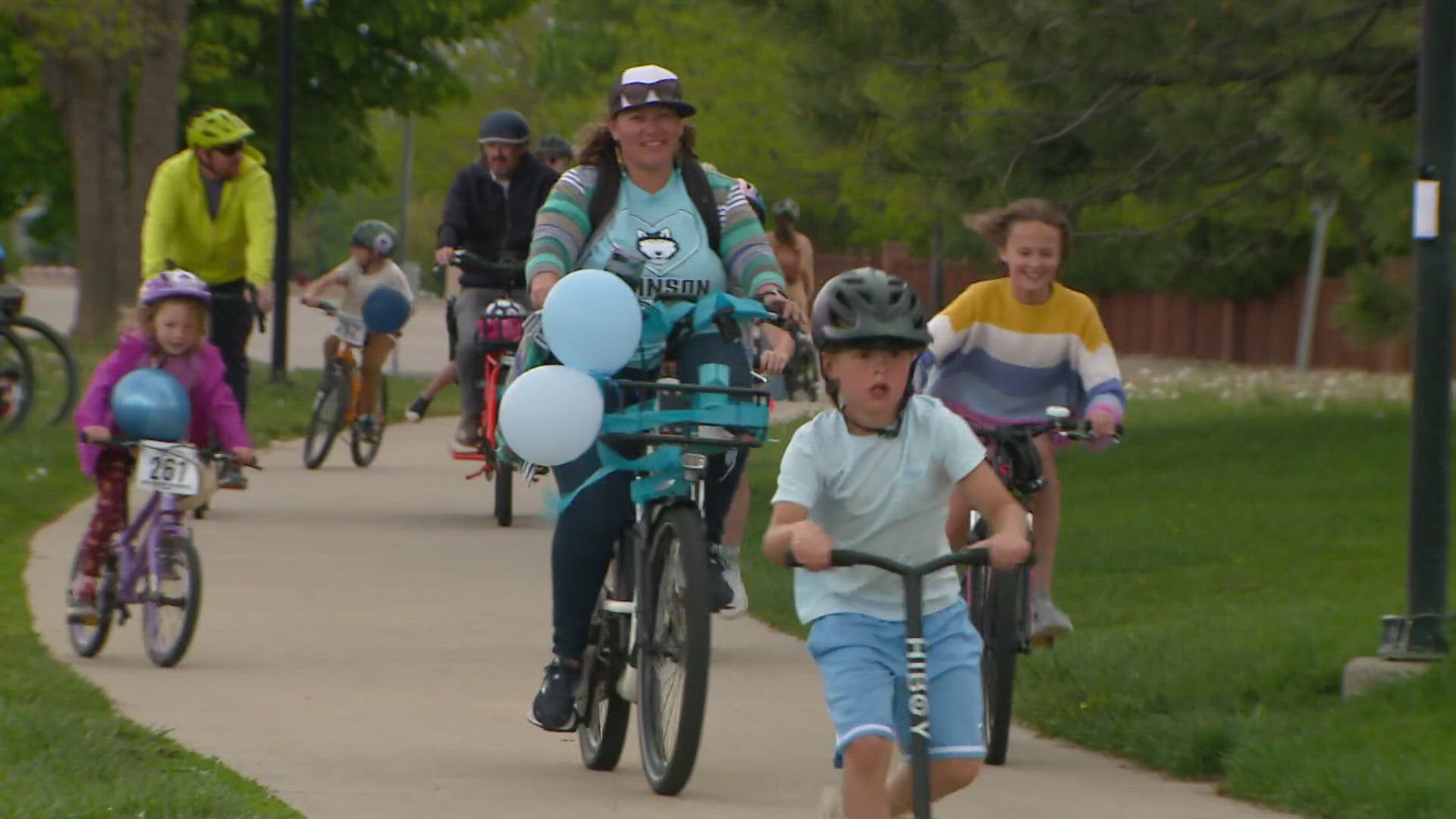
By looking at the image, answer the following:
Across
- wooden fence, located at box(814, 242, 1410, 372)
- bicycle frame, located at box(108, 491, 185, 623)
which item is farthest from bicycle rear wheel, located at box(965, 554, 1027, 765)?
wooden fence, located at box(814, 242, 1410, 372)

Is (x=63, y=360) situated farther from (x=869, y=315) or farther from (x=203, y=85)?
(x=203, y=85)

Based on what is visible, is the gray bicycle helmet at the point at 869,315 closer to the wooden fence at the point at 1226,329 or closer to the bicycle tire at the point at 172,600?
the bicycle tire at the point at 172,600

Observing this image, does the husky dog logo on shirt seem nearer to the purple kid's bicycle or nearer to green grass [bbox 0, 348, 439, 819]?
green grass [bbox 0, 348, 439, 819]

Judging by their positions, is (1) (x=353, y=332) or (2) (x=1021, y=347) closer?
(2) (x=1021, y=347)

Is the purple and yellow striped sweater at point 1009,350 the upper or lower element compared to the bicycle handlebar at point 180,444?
upper

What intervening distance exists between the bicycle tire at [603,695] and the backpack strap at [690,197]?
1057 mm

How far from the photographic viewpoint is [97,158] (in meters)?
32.1

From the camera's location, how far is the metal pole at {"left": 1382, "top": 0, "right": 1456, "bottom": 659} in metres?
7.55

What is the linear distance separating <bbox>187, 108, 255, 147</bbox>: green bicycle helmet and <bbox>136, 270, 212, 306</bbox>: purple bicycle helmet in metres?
3.89

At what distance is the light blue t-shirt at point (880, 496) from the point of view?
523 cm

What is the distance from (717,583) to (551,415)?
36.9 inches

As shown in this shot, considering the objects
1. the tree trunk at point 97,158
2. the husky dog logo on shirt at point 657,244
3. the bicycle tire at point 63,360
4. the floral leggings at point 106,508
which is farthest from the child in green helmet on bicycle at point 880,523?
the tree trunk at point 97,158

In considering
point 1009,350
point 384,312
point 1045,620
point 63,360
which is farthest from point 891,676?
point 63,360

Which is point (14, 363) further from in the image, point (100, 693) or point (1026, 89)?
point (100, 693)
